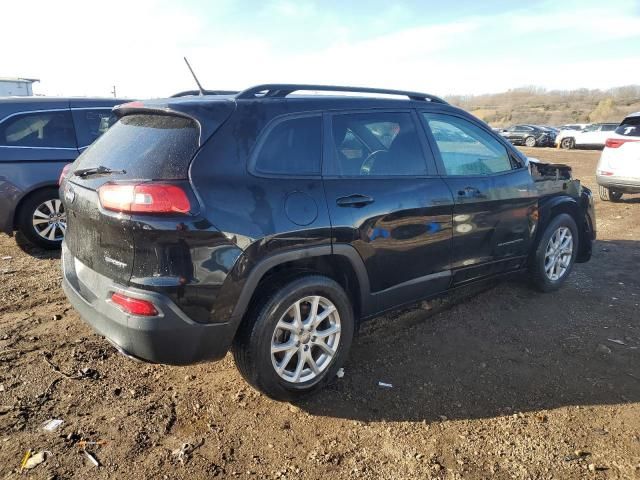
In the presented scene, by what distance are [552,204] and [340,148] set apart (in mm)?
2509

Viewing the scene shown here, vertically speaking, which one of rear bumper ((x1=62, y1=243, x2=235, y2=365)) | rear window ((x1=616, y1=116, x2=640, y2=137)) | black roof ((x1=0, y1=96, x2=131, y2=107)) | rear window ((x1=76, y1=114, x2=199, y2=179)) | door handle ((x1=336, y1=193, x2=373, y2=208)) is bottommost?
rear bumper ((x1=62, y1=243, x2=235, y2=365))

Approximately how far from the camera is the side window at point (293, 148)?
110 inches

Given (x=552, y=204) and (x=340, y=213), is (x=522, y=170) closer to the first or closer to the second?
(x=552, y=204)

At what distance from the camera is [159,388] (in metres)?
3.16

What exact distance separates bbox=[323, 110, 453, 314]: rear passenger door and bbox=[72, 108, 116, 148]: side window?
13.0 feet

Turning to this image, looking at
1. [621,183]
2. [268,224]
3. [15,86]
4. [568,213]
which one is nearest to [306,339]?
[268,224]

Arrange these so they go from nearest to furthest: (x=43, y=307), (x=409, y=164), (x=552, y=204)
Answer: (x=409, y=164) < (x=43, y=307) < (x=552, y=204)

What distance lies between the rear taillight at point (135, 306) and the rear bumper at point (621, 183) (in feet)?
30.0

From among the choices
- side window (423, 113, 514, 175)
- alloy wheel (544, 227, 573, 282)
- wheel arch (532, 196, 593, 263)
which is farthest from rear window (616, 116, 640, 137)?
side window (423, 113, 514, 175)

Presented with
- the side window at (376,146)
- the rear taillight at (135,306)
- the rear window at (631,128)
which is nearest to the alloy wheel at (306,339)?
the rear taillight at (135,306)

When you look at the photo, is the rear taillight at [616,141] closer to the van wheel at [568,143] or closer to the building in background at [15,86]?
the van wheel at [568,143]

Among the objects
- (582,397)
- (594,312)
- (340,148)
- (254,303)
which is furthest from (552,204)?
(254,303)

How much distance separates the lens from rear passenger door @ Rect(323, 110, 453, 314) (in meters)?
3.06

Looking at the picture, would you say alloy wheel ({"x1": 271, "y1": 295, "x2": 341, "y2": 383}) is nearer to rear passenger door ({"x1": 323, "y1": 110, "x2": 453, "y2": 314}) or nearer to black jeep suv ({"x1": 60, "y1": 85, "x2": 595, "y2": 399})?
black jeep suv ({"x1": 60, "y1": 85, "x2": 595, "y2": 399})
